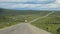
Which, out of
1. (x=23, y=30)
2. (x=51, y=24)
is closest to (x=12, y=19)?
(x=23, y=30)

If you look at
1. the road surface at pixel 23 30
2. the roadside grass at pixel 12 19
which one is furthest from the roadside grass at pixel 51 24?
the roadside grass at pixel 12 19

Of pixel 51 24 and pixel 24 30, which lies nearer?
pixel 51 24

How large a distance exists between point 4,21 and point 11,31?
82 centimetres

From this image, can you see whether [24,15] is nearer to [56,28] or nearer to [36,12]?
[36,12]

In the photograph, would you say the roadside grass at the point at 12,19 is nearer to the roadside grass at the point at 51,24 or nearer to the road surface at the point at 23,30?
the road surface at the point at 23,30

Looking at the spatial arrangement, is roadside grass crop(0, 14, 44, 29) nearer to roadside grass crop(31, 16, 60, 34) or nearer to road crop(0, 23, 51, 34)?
road crop(0, 23, 51, 34)

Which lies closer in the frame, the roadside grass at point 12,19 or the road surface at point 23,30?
the roadside grass at point 12,19

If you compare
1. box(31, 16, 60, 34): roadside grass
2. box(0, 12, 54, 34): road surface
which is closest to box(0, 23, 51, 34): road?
box(0, 12, 54, 34): road surface

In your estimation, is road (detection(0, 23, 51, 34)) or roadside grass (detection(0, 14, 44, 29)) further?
road (detection(0, 23, 51, 34))

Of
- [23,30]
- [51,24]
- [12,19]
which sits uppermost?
[12,19]

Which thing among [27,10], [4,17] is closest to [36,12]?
[27,10]

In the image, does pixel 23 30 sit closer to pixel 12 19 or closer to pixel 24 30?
pixel 24 30

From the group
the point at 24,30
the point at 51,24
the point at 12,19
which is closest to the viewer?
the point at 12,19

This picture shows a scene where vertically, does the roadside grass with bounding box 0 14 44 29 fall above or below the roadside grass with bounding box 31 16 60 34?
above
